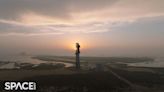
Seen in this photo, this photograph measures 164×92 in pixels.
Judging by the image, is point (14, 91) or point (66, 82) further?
point (66, 82)

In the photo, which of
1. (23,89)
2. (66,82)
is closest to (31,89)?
(23,89)

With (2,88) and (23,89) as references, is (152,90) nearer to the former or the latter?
(23,89)

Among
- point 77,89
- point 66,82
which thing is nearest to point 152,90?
point 77,89

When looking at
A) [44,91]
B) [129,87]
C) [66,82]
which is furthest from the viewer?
[66,82]

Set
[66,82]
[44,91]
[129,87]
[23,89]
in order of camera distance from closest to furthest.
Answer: [23,89]
[44,91]
[129,87]
[66,82]

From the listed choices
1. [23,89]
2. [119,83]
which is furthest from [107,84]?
[23,89]

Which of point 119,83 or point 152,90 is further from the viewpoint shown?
point 119,83

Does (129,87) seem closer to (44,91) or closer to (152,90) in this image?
(152,90)

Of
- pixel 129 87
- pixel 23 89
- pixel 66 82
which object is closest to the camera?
pixel 23 89
